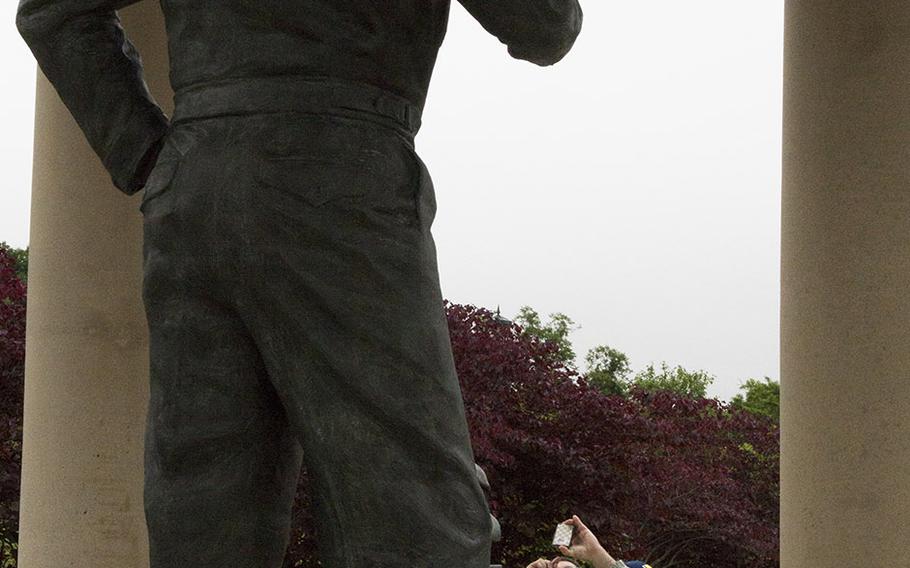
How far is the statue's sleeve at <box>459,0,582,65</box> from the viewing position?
820cm

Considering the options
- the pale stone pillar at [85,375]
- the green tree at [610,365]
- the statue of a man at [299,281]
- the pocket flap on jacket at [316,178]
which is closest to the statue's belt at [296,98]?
the statue of a man at [299,281]

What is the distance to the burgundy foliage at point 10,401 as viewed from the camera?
35.3 metres

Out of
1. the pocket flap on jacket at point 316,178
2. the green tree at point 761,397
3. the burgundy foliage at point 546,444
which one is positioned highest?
the green tree at point 761,397

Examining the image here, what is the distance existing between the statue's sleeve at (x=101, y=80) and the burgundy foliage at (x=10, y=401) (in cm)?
2788

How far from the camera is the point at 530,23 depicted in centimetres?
825

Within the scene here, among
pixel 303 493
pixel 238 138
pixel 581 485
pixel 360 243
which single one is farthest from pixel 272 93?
pixel 581 485

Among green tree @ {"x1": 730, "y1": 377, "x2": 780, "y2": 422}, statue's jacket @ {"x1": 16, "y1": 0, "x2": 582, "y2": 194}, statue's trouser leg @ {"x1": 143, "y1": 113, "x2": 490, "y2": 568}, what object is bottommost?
statue's trouser leg @ {"x1": 143, "y1": 113, "x2": 490, "y2": 568}

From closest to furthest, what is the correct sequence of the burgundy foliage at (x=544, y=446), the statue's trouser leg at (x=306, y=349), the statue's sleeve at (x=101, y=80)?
the statue's trouser leg at (x=306, y=349), the statue's sleeve at (x=101, y=80), the burgundy foliage at (x=544, y=446)

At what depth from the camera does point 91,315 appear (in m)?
19.4

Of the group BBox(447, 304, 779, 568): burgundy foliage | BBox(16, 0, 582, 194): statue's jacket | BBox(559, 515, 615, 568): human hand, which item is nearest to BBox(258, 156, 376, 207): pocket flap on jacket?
BBox(16, 0, 582, 194): statue's jacket

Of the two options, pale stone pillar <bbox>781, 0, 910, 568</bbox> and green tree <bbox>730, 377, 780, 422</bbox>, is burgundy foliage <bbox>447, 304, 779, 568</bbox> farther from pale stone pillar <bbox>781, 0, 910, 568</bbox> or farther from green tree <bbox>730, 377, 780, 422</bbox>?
green tree <bbox>730, 377, 780, 422</bbox>

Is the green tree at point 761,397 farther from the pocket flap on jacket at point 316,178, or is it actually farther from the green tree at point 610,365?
the pocket flap on jacket at point 316,178

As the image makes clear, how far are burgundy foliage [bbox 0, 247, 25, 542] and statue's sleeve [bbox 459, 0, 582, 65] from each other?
95.9ft

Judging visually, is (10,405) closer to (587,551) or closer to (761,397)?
(587,551)
